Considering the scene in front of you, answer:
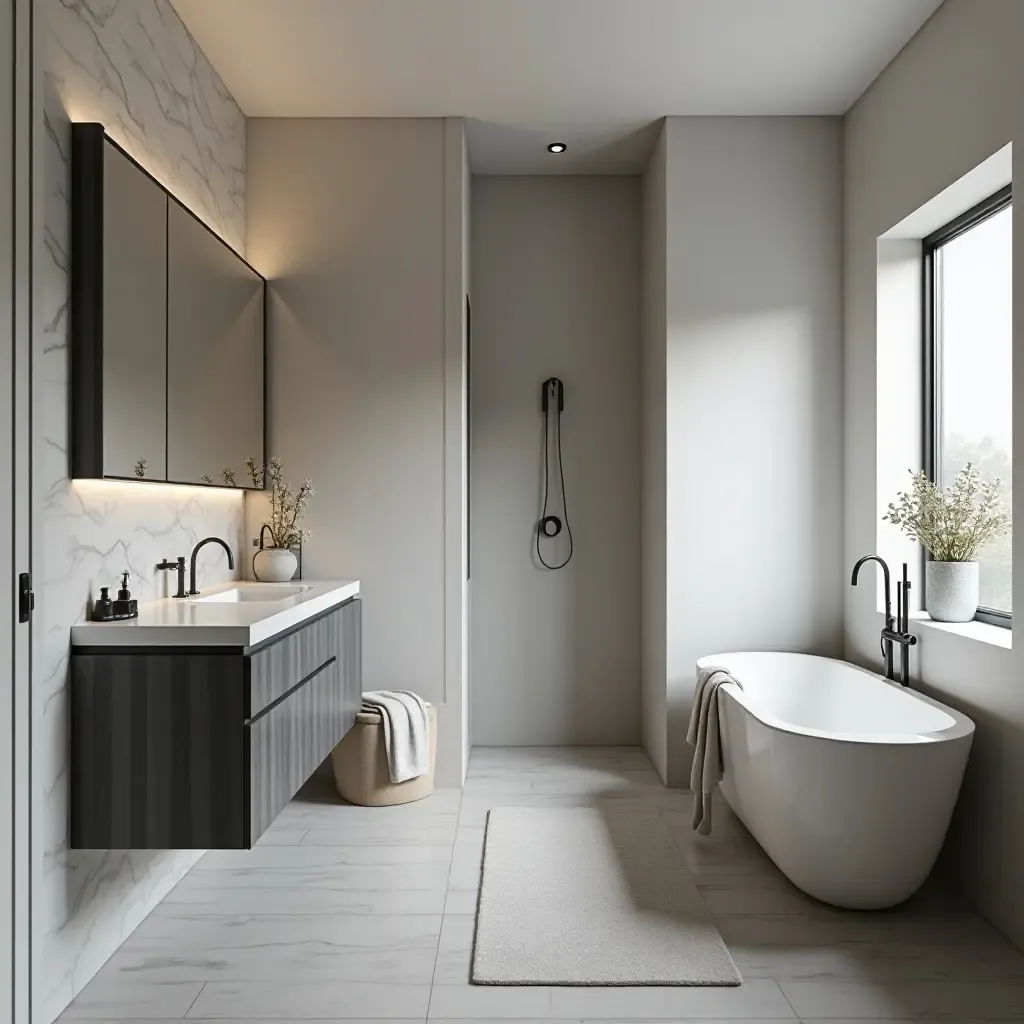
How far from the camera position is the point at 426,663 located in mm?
3867

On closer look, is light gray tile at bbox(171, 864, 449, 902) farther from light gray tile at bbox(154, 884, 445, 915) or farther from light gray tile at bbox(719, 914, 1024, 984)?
light gray tile at bbox(719, 914, 1024, 984)

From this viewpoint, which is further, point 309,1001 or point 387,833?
point 387,833

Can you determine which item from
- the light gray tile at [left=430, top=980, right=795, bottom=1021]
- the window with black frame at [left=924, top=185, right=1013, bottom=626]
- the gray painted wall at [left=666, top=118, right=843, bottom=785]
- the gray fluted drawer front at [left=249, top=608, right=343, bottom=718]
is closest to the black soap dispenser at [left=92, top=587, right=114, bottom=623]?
the gray fluted drawer front at [left=249, top=608, right=343, bottom=718]

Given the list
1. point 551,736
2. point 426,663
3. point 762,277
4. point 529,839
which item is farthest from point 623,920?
point 762,277

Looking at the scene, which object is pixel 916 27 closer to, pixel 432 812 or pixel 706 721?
pixel 706 721

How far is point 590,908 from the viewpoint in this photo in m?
2.68

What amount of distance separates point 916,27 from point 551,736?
11.1 ft

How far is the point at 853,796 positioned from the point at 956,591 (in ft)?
3.26

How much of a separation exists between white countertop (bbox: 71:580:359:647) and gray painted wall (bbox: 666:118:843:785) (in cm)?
170

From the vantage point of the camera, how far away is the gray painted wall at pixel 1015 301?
2533 mm

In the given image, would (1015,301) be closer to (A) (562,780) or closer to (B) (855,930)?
(B) (855,930)

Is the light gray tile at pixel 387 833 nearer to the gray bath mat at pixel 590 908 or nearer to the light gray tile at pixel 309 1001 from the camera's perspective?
the gray bath mat at pixel 590 908

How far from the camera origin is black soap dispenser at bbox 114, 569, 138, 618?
7.86 feet

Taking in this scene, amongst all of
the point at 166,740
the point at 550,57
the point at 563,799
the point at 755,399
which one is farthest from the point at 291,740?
the point at 550,57
